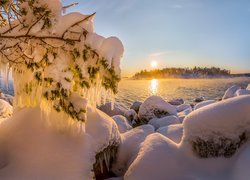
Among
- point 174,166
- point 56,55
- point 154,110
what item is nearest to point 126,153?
point 174,166

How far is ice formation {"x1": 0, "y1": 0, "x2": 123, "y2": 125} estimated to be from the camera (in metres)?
3.96

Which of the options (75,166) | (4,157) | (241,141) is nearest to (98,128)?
(75,166)

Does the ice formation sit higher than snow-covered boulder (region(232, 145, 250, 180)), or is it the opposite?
the ice formation

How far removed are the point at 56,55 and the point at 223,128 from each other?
3.65m

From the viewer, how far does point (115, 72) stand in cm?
456

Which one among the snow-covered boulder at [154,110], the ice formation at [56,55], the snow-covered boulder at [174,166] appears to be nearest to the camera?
the ice formation at [56,55]

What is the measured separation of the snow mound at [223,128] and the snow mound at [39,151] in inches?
93.4

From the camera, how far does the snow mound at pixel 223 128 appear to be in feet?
17.7

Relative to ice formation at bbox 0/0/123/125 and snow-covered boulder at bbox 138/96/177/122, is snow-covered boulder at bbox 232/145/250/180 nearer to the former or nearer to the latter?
ice formation at bbox 0/0/123/125

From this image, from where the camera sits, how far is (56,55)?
4418 mm

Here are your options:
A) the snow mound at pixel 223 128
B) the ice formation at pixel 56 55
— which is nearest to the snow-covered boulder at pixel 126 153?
the snow mound at pixel 223 128

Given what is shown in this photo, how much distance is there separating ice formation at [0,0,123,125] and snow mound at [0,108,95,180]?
0.70 m

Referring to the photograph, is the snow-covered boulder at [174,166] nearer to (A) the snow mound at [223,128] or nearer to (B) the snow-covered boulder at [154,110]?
(A) the snow mound at [223,128]

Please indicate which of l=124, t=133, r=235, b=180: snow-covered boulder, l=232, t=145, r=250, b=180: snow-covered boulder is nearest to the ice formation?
l=124, t=133, r=235, b=180: snow-covered boulder
